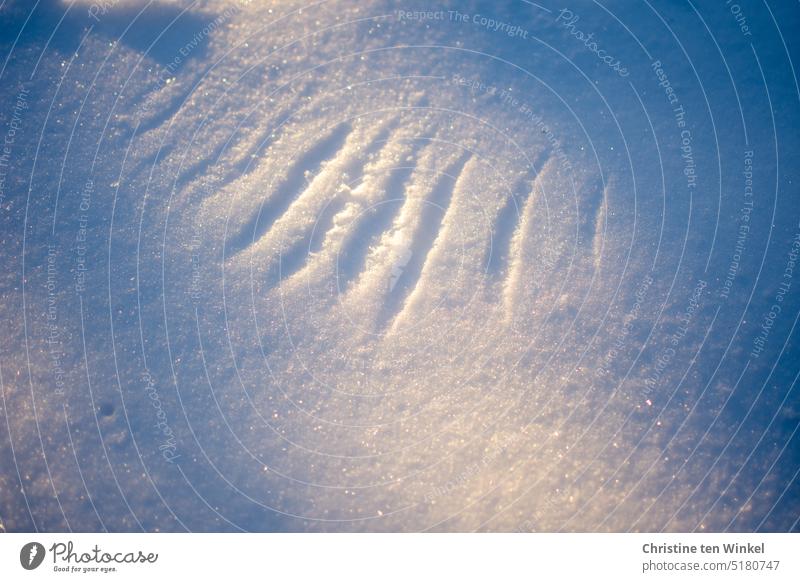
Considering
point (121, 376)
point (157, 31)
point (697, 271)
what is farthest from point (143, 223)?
point (697, 271)

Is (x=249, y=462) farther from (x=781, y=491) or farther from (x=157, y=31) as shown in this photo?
(x=781, y=491)

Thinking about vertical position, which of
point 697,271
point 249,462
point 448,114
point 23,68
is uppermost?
point 23,68

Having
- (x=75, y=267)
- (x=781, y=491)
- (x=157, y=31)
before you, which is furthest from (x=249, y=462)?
(x=781, y=491)

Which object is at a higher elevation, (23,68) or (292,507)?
(23,68)
